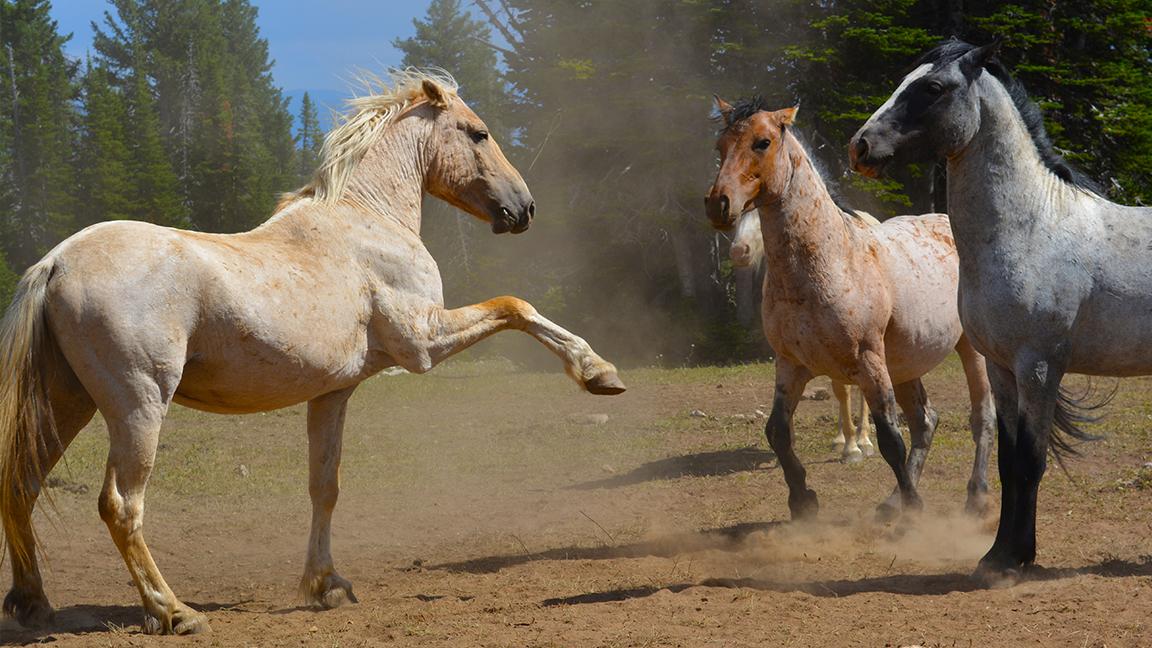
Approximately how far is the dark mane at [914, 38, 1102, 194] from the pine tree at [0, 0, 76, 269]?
27095mm

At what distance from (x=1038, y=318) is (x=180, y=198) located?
97.9 ft

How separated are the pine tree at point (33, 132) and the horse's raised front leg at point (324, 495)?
2552 cm

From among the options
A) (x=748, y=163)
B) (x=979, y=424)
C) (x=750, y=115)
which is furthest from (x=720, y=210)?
(x=979, y=424)

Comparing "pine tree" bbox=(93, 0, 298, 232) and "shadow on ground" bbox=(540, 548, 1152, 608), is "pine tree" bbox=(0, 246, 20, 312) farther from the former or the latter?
"shadow on ground" bbox=(540, 548, 1152, 608)

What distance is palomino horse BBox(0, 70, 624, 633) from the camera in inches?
179

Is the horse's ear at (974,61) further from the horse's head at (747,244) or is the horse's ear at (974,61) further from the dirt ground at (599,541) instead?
the horse's head at (747,244)

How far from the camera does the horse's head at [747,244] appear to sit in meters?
8.02

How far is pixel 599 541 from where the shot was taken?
23.0ft

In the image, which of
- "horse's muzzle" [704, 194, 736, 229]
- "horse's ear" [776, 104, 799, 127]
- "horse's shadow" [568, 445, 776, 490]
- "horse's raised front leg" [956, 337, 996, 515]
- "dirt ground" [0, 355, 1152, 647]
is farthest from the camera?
"horse's shadow" [568, 445, 776, 490]

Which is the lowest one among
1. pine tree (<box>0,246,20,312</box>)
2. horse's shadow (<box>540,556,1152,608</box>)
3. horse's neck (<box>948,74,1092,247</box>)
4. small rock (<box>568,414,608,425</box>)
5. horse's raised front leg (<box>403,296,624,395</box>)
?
horse's shadow (<box>540,556,1152,608</box>)

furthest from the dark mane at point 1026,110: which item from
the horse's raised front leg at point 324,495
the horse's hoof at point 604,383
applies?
the horse's raised front leg at point 324,495

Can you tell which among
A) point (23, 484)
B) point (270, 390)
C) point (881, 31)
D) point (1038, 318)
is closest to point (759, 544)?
point (1038, 318)

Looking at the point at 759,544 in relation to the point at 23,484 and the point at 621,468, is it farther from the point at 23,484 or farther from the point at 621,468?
the point at 23,484

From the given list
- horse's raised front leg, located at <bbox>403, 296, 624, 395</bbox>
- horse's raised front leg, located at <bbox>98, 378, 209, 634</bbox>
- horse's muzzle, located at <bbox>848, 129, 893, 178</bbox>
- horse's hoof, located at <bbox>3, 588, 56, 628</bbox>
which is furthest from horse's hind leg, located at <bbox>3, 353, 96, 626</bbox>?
horse's muzzle, located at <bbox>848, 129, 893, 178</bbox>
